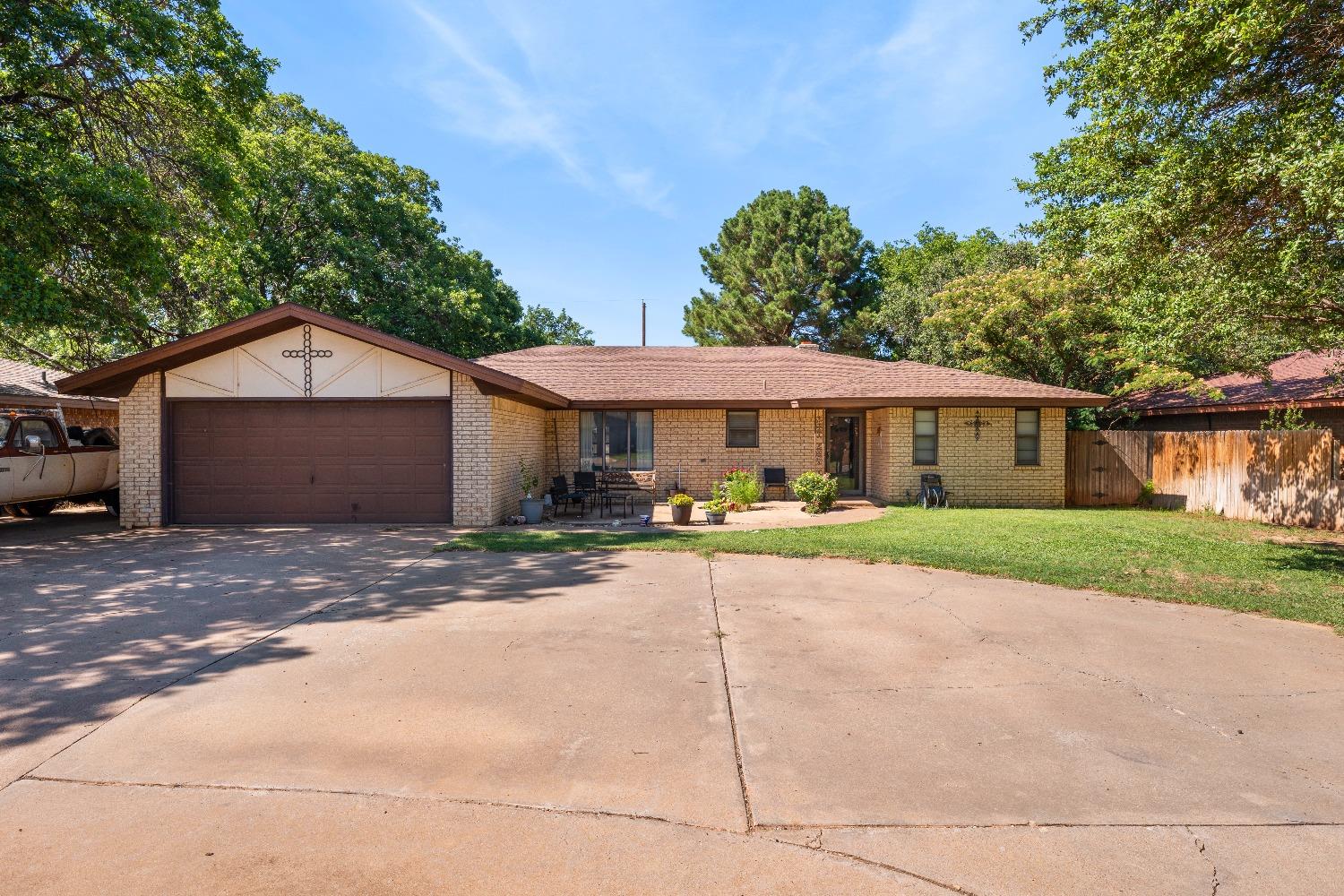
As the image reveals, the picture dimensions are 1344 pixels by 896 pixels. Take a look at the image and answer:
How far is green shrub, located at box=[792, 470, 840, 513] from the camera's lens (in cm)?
1478

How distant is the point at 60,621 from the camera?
613 centimetres

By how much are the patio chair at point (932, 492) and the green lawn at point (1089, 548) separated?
1.58 m

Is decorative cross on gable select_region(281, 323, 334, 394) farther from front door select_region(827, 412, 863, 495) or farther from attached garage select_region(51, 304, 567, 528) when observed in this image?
front door select_region(827, 412, 863, 495)

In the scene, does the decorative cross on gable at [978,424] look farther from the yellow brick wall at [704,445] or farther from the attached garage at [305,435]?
the attached garage at [305,435]

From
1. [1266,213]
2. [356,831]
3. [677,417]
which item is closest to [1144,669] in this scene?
[356,831]

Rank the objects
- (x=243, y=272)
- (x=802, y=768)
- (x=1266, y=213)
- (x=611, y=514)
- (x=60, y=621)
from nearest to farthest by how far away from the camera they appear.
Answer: (x=802, y=768)
(x=60, y=621)
(x=1266, y=213)
(x=611, y=514)
(x=243, y=272)

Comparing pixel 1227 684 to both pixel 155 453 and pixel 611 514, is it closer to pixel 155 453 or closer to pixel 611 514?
pixel 611 514

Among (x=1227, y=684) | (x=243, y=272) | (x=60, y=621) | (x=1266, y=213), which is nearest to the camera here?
(x=1227, y=684)

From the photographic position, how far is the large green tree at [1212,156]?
710 centimetres

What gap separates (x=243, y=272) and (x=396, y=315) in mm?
4700

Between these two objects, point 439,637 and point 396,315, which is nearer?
point 439,637

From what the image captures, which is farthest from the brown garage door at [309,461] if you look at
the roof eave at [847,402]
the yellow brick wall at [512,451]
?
the roof eave at [847,402]

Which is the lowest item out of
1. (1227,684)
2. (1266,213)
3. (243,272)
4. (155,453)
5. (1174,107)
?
(1227,684)

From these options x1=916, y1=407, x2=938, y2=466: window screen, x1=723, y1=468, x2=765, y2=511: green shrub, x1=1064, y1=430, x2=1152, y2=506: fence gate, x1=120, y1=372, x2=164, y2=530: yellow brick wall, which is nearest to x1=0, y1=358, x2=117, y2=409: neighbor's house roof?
x1=120, y1=372, x2=164, y2=530: yellow brick wall
